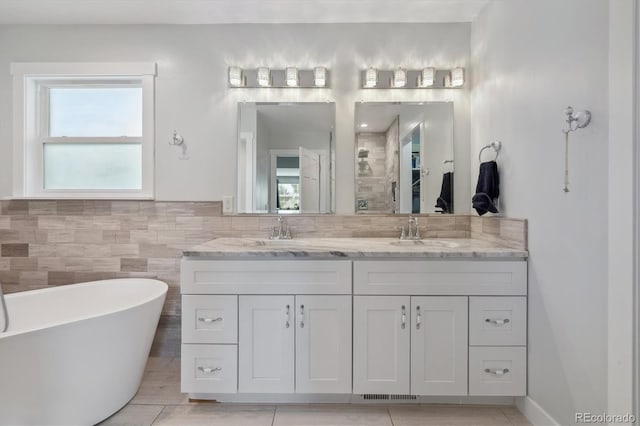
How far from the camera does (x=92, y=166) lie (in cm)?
249

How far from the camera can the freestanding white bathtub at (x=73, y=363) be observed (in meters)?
1.43

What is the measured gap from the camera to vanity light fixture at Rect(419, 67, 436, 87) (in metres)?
2.29

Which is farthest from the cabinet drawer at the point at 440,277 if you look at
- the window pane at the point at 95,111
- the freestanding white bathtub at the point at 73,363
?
the window pane at the point at 95,111

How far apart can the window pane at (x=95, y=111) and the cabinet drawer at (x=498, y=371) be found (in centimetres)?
272

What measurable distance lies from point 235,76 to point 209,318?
5.33 feet

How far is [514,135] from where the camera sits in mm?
1812

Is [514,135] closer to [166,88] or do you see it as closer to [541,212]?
[541,212]

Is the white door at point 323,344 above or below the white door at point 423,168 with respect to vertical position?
below

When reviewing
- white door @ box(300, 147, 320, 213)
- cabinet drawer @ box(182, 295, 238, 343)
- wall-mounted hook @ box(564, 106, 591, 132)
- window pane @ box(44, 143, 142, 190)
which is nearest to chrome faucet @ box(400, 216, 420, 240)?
white door @ box(300, 147, 320, 213)

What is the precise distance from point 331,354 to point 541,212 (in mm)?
1283

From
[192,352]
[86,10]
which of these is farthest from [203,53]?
[192,352]

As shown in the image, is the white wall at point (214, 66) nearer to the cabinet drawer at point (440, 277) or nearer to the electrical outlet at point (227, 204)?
the electrical outlet at point (227, 204)

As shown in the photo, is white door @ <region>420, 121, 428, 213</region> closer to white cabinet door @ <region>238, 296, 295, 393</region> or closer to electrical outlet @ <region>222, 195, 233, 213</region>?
white cabinet door @ <region>238, 296, 295, 393</region>

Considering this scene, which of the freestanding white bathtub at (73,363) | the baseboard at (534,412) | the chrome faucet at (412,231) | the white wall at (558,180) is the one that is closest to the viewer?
the white wall at (558,180)
